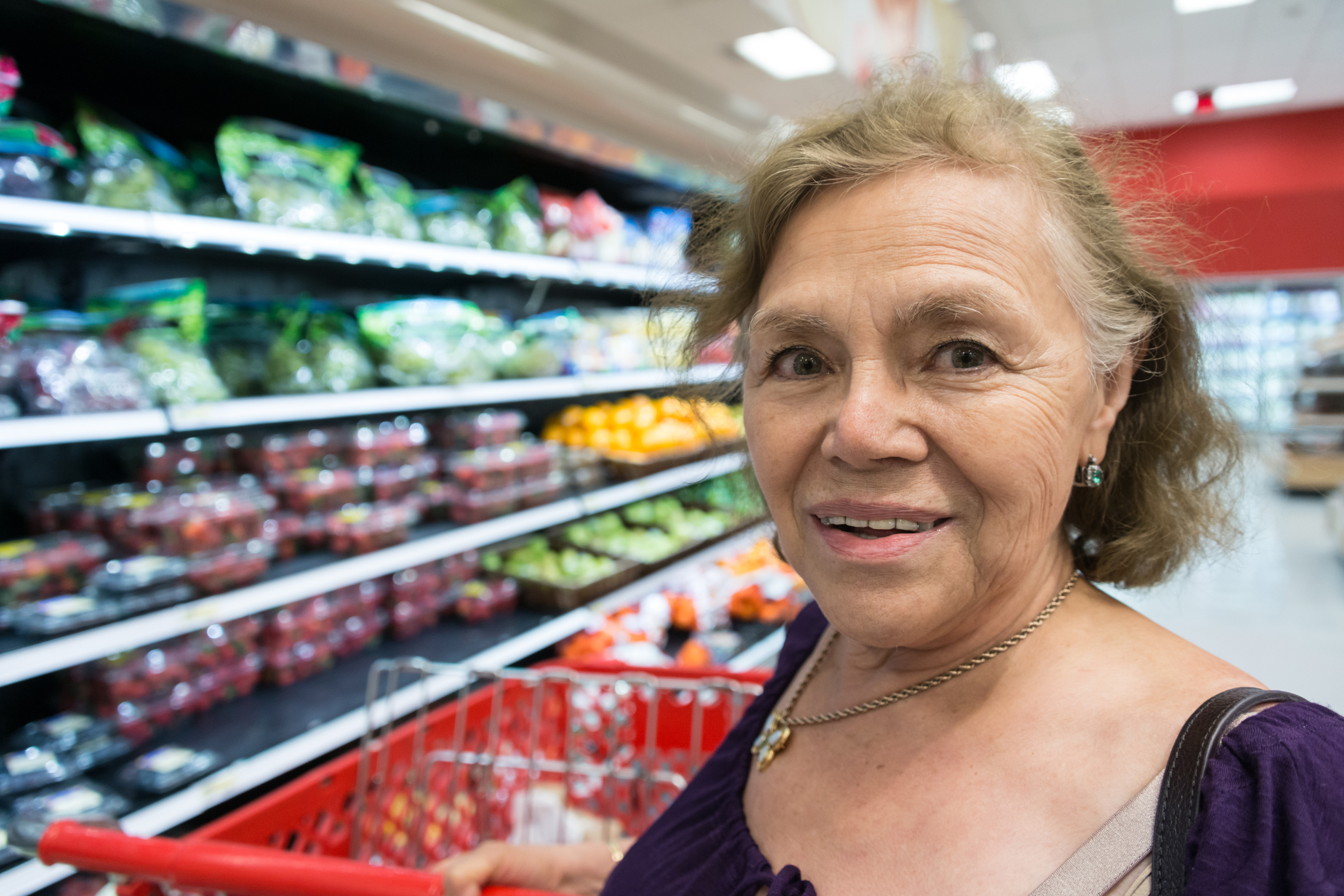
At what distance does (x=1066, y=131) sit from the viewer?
871 millimetres

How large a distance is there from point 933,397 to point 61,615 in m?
2.05

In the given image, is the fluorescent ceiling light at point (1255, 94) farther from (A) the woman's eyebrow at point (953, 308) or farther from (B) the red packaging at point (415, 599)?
(A) the woman's eyebrow at point (953, 308)

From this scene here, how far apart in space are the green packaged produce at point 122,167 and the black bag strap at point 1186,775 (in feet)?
7.24

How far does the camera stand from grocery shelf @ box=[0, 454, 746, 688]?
172 cm

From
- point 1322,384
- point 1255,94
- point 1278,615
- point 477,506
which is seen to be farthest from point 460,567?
point 1255,94

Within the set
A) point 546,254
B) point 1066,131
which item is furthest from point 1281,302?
point 1066,131

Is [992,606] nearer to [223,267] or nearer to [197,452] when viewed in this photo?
[197,452]

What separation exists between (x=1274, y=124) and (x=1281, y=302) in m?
1.96

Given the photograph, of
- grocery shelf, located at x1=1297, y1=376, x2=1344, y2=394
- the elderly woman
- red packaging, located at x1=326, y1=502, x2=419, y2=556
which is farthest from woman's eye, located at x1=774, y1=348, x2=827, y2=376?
grocery shelf, located at x1=1297, y1=376, x2=1344, y2=394

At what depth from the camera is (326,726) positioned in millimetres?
2234

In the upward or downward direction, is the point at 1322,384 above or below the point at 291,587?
above

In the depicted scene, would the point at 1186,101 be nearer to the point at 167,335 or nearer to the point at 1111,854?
the point at 167,335

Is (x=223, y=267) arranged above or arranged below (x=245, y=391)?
above

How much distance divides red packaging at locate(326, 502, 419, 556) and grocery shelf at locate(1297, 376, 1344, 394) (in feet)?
23.9
